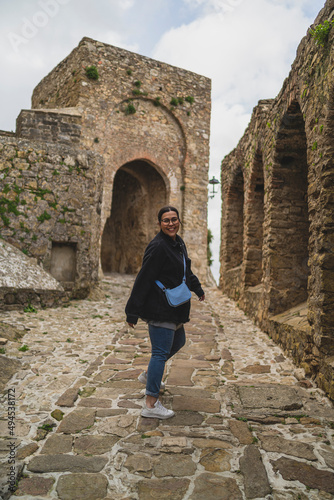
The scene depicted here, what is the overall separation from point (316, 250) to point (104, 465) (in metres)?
2.95

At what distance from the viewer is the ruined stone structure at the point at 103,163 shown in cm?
782

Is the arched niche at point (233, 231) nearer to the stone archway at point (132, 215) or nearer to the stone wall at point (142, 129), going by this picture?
the stone wall at point (142, 129)

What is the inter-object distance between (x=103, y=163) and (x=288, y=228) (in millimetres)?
4438

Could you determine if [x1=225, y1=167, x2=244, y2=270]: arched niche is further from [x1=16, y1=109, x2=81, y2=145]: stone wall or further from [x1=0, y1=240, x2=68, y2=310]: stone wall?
[x1=0, y1=240, x2=68, y2=310]: stone wall

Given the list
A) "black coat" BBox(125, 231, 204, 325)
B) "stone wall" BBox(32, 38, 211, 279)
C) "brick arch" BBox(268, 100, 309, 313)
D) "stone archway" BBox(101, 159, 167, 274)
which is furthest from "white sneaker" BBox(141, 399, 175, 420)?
"stone archway" BBox(101, 159, 167, 274)

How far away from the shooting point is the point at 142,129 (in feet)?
42.2

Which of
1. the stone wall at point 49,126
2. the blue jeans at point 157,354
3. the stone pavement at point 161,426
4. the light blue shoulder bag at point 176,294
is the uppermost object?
the stone wall at point 49,126

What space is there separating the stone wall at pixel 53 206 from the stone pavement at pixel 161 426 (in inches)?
108

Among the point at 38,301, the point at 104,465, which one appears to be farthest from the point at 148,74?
the point at 104,465

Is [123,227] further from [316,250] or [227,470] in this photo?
[227,470]

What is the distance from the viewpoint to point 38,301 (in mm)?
6871

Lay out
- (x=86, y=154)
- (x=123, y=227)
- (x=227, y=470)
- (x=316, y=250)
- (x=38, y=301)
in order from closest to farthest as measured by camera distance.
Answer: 1. (x=227, y=470)
2. (x=316, y=250)
3. (x=38, y=301)
4. (x=86, y=154)
5. (x=123, y=227)

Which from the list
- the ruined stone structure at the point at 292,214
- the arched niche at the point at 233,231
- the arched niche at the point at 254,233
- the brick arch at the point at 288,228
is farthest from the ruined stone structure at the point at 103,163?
the brick arch at the point at 288,228

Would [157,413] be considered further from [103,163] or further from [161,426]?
[103,163]
